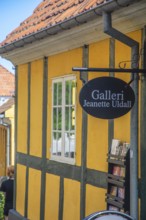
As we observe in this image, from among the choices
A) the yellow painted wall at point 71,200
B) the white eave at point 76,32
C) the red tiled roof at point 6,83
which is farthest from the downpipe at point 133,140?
the red tiled roof at point 6,83

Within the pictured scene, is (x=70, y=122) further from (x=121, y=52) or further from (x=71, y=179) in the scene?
(x=121, y=52)

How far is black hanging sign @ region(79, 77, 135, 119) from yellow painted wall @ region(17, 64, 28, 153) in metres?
4.86

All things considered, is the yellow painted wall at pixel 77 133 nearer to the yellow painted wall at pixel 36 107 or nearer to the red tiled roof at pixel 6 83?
the yellow painted wall at pixel 36 107

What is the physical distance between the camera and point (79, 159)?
8141 millimetres

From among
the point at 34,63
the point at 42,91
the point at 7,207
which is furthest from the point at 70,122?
the point at 7,207

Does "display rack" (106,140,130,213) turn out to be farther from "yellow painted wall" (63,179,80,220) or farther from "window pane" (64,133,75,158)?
"window pane" (64,133,75,158)

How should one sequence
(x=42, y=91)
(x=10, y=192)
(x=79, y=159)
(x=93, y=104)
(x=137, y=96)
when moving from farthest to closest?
(x=10, y=192)
(x=42, y=91)
(x=79, y=159)
(x=137, y=96)
(x=93, y=104)

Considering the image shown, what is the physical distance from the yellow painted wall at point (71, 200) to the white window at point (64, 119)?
37cm

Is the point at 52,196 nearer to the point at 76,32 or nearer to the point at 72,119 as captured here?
the point at 72,119

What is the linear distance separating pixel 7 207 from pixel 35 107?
2.58 m

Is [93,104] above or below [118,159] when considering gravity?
above

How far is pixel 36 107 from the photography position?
9.98 m

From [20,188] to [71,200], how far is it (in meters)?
2.73

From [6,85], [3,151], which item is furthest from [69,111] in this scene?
[6,85]
